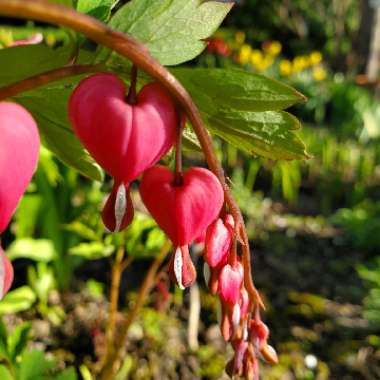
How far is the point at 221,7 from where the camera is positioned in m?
0.42

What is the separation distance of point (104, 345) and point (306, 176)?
9.64ft

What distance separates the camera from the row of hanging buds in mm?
308

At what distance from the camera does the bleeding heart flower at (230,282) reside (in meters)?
0.41

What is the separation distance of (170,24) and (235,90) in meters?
0.06

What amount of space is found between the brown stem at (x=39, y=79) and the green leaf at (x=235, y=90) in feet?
0.24

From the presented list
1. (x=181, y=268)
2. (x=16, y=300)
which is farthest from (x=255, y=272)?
(x=181, y=268)

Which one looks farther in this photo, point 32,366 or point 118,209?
point 32,366

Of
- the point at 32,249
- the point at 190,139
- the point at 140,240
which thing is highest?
the point at 190,139

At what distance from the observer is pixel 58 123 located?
0.48 meters

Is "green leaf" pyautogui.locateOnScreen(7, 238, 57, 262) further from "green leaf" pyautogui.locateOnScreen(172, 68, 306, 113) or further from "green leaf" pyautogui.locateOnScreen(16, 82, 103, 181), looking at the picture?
"green leaf" pyautogui.locateOnScreen(172, 68, 306, 113)

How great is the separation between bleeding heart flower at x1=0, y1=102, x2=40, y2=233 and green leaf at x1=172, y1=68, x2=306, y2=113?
5.6 inches

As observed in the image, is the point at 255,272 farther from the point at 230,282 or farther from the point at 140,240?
the point at 230,282

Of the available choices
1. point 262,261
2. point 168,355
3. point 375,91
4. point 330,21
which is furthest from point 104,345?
point 330,21

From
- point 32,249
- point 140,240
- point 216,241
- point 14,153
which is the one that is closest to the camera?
point 14,153
